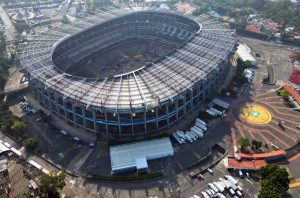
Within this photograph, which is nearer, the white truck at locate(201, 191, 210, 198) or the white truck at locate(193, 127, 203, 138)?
the white truck at locate(201, 191, 210, 198)

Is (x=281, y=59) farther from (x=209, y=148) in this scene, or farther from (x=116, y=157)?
(x=116, y=157)

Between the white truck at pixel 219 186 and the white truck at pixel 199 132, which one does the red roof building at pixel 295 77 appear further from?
the white truck at pixel 219 186

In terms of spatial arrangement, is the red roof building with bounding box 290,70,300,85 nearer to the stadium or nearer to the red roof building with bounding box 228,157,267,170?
the stadium

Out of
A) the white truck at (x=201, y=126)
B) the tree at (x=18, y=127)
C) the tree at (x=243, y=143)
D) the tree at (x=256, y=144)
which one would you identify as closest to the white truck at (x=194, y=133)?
the white truck at (x=201, y=126)

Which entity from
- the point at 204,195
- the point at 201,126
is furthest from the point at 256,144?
the point at 204,195

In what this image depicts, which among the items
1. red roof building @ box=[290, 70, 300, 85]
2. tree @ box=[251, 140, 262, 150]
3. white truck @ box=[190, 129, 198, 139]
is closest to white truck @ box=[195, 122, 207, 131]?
white truck @ box=[190, 129, 198, 139]

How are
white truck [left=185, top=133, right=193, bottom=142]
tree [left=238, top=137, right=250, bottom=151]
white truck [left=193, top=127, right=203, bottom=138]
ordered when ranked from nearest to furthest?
tree [left=238, top=137, right=250, bottom=151] < white truck [left=185, top=133, right=193, bottom=142] < white truck [left=193, top=127, right=203, bottom=138]
